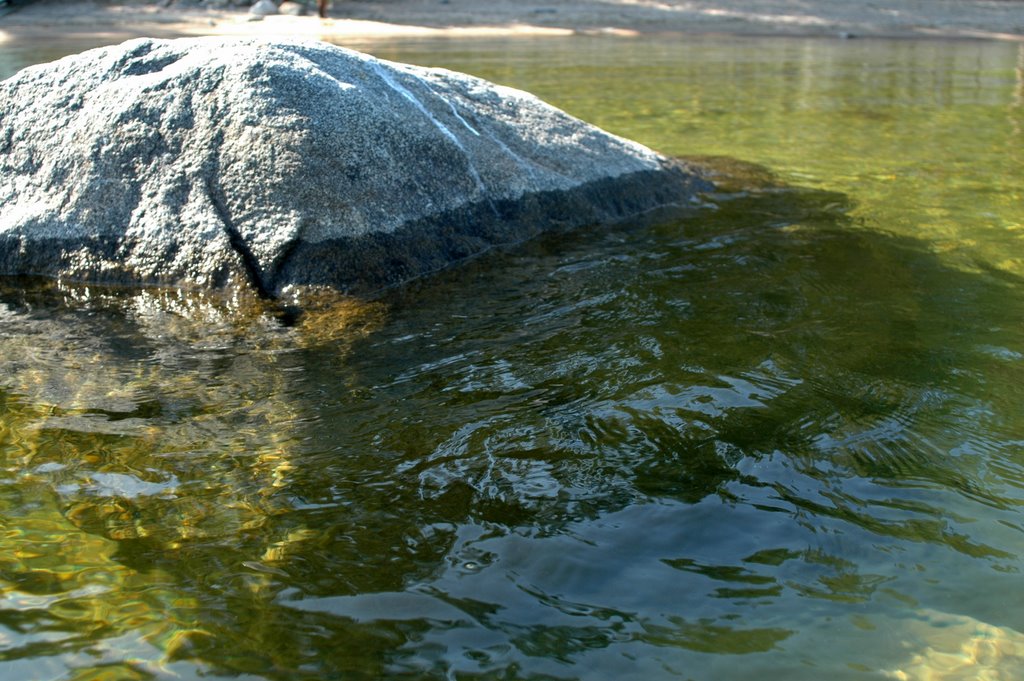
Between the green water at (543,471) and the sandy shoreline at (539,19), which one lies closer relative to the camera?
the green water at (543,471)

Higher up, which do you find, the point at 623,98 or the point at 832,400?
the point at 623,98

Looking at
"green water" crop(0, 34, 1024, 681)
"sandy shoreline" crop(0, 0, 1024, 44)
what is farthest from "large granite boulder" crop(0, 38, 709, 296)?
"sandy shoreline" crop(0, 0, 1024, 44)

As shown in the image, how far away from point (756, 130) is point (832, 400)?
7.07m

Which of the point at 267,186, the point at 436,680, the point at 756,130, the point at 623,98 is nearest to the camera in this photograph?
the point at 436,680

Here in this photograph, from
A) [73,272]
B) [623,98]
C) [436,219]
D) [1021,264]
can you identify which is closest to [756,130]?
[623,98]

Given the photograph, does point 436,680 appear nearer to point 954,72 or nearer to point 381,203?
point 381,203

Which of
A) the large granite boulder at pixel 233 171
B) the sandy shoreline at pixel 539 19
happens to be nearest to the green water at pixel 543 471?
the large granite boulder at pixel 233 171

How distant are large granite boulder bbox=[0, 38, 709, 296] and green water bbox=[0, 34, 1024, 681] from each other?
0.29m

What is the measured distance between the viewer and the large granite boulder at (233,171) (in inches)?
194

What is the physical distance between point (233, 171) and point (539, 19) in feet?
67.9

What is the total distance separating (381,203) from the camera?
16.9ft

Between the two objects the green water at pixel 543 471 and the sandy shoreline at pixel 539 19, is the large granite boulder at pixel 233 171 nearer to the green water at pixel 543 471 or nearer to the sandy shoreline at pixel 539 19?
the green water at pixel 543 471

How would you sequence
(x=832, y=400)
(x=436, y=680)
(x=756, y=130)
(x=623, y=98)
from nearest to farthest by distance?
1. (x=436, y=680)
2. (x=832, y=400)
3. (x=756, y=130)
4. (x=623, y=98)

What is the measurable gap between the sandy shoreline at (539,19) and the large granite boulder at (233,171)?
1663cm
